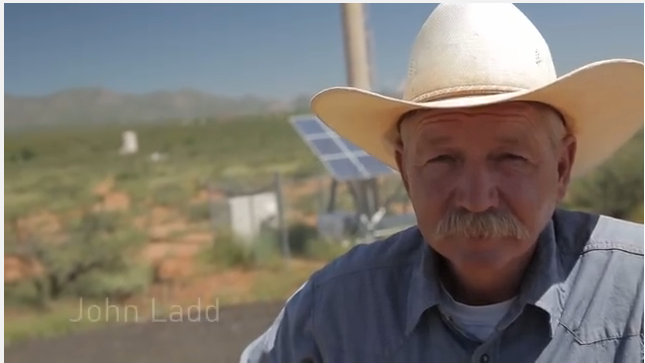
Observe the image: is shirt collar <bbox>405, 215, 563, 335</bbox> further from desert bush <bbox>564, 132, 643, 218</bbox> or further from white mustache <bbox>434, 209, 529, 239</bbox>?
desert bush <bbox>564, 132, 643, 218</bbox>

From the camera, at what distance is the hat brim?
3.91 feet

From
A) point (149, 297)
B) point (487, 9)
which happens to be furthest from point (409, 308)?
point (149, 297)

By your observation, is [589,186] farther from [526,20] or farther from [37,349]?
[526,20]

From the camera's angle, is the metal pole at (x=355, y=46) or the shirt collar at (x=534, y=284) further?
the metal pole at (x=355, y=46)

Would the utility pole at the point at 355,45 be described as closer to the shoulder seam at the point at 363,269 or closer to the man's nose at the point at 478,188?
the shoulder seam at the point at 363,269

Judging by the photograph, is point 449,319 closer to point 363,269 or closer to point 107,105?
point 363,269

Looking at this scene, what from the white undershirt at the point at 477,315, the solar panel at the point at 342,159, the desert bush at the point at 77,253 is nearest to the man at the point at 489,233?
the white undershirt at the point at 477,315

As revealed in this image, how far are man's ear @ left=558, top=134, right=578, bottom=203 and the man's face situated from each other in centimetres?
4

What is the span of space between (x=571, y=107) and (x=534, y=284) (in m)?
0.28

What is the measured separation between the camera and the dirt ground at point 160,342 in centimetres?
475

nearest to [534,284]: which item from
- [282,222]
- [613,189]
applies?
[282,222]

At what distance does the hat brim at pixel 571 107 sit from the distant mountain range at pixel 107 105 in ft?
37.9

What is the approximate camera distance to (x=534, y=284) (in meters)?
1.23

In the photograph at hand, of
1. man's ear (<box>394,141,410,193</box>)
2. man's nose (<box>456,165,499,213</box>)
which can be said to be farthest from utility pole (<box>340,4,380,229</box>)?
man's nose (<box>456,165,499,213</box>)
